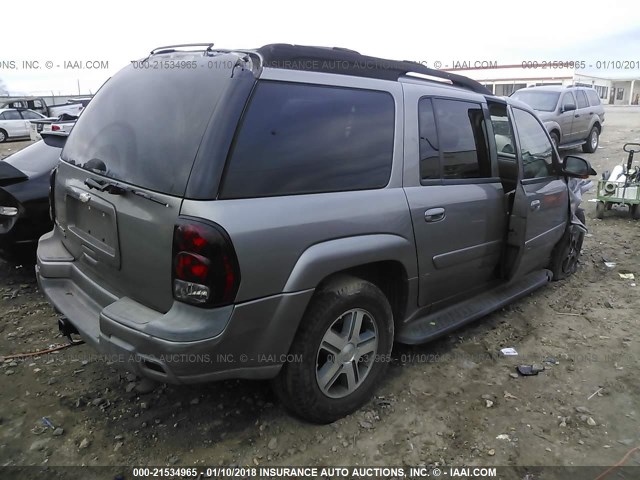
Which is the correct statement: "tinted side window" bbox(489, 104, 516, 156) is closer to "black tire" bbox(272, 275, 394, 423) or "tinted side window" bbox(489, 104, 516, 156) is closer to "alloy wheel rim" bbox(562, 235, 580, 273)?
"alloy wheel rim" bbox(562, 235, 580, 273)

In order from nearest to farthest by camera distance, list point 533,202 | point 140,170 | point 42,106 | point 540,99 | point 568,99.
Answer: point 140,170 < point 533,202 < point 540,99 < point 568,99 < point 42,106

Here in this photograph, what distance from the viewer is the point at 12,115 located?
2139 cm

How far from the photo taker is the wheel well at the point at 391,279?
2783 mm

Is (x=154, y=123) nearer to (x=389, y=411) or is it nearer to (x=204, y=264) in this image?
(x=204, y=264)

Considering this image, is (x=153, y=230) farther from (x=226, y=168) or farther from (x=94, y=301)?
(x=94, y=301)

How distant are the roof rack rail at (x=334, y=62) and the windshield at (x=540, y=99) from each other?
9730 mm

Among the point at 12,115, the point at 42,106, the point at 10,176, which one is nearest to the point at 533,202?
the point at 10,176

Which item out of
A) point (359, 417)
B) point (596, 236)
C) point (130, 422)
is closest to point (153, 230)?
point (130, 422)

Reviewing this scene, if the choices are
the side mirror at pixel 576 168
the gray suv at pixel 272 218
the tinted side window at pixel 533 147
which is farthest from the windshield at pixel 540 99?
the gray suv at pixel 272 218

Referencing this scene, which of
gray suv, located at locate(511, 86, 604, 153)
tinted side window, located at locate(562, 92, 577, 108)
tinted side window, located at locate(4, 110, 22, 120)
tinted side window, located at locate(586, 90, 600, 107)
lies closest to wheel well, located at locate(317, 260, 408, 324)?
gray suv, located at locate(511, 86, 604, 153)

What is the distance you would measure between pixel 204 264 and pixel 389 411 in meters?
1.53

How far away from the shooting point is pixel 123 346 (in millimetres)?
2176

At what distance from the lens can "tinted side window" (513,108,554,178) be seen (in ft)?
12.7

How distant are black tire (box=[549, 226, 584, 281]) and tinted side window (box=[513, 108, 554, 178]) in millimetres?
772
